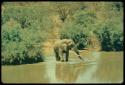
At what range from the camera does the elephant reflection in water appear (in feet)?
14.5

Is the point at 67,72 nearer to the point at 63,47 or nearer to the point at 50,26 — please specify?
the point at 63,47

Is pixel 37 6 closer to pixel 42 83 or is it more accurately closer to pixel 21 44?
pixel 21 44

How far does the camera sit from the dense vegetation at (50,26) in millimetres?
5284

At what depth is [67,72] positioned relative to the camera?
478 centimetres

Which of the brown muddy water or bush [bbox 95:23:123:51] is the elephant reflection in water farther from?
bush [bbox 95:23:123:51]

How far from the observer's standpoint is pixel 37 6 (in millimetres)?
6859

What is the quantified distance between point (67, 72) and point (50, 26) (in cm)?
181

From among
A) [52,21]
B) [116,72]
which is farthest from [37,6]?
[116,72]

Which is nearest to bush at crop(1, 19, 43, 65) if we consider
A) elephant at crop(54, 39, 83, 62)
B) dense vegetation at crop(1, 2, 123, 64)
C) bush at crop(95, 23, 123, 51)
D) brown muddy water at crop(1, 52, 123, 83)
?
dense vegetation at crop(1, 2, 123, 64)

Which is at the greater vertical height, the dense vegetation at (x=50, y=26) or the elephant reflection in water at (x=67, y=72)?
the dense vegetation at (x=50, y=26)

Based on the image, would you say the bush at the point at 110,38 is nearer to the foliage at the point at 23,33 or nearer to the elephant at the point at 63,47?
the elephant at the point at 63,47

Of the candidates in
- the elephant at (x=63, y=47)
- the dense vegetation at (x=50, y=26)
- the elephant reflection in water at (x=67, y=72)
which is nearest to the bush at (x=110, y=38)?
the dense vegetation at (x=50, y=26)

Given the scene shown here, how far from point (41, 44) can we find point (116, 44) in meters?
0.96

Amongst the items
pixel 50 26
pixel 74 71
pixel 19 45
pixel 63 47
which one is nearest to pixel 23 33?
pixel 19 45
